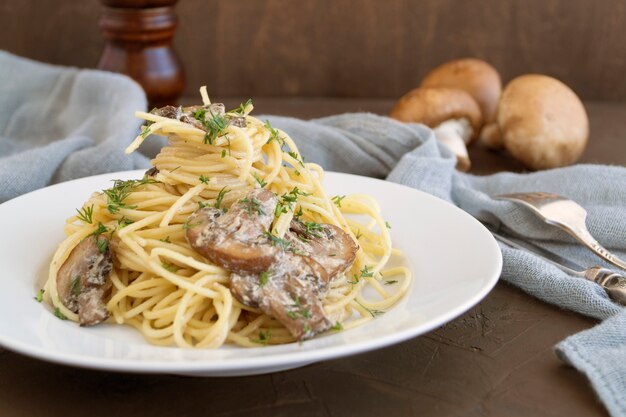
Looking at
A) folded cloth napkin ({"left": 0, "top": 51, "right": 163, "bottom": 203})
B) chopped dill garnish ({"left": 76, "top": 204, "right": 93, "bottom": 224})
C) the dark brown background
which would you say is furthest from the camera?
the dark brown background

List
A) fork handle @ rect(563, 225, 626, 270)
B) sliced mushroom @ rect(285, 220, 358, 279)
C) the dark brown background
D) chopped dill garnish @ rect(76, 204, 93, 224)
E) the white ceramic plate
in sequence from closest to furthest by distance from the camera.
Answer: the white ceramic plate → sliced mushroom @ rect(285, 220, 358, 279) → chopped dill garnish @ rect(76, 204, 93, 224) → fork handle @ rect(563, 225, 626, 270) → the dark brown background

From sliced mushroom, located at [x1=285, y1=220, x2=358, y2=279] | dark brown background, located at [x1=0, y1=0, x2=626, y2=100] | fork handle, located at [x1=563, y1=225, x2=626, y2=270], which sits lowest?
dark brown background, located at [x1=0, y1=0, x2=626, y2=100]

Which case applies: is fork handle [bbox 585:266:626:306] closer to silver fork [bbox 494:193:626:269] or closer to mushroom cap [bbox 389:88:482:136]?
silver fork [bbox 494:193:626:269]

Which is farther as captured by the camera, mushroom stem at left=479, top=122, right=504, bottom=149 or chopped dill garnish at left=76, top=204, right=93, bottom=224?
mushroom stem at left=479, top=122, right=504, bottom=149

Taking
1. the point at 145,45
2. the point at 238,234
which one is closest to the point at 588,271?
the point at 238,234

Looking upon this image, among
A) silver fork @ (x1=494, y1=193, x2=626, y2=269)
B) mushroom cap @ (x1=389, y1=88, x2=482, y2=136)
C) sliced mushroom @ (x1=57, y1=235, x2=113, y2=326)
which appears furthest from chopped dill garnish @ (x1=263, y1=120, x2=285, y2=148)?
mushroom cap @ (x1=389, y1=88, x2=482, y2=136)

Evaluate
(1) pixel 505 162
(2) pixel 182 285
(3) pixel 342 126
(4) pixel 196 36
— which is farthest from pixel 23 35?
(2) pixel 182 285

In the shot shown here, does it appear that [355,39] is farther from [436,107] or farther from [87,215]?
[87,215]

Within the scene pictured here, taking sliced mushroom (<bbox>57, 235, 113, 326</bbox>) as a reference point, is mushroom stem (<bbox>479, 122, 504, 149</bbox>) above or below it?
below
